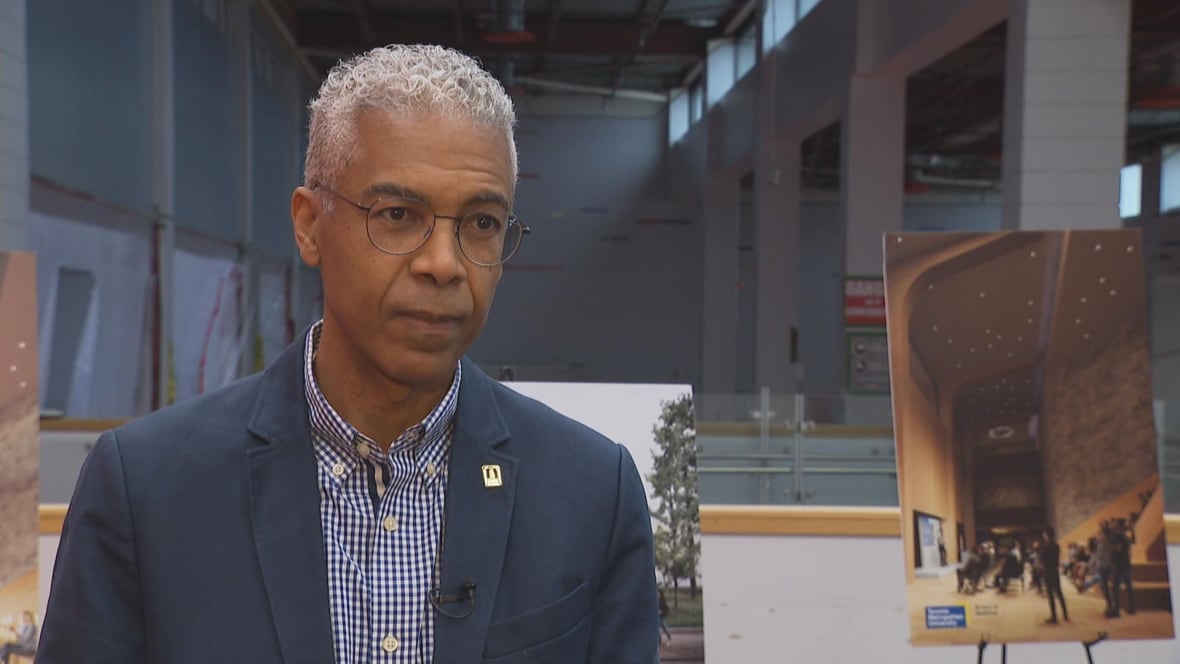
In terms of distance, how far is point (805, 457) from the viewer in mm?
5156

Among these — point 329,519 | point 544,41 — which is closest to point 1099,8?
point 329,519

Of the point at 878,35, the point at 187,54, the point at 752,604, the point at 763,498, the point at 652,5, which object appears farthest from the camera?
the point at 652,5

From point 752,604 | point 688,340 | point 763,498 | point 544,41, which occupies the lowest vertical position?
point 752,604

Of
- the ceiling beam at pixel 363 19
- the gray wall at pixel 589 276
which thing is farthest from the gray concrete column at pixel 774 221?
the gray wall at pixel 589 276

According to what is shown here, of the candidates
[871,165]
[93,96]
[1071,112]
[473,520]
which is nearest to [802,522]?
A: [473,520]

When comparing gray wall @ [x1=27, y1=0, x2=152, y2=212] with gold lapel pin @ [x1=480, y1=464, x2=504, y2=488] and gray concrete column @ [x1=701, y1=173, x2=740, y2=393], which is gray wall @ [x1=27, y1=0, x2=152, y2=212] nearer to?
gold lapel pin @ [x1=480, y1=464, x2=504, y2=488]

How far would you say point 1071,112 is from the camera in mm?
5551

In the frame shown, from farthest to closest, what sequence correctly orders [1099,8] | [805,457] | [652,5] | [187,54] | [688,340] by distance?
[688,340] → [652,5] → [187,54] → [1099,8] → [805,457]

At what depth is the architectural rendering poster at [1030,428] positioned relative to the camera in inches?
111

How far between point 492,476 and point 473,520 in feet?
0.17

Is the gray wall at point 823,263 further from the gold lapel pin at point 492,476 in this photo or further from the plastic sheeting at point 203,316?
the gold lapel pin at point 492,476

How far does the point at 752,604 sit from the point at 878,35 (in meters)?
6.06

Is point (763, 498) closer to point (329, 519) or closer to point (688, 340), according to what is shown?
point (329, 519)

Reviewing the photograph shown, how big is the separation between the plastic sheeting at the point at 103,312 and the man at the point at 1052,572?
5.54 metres
